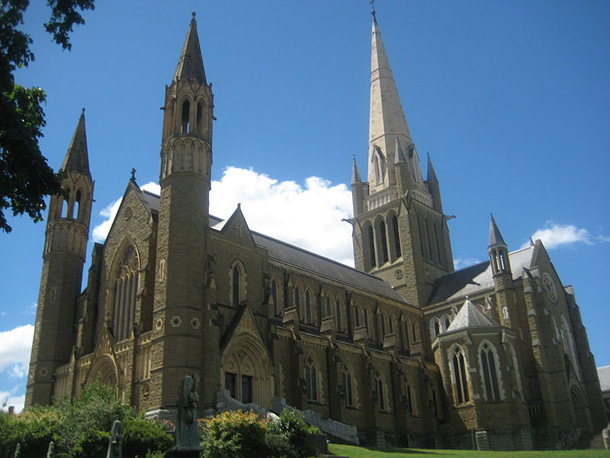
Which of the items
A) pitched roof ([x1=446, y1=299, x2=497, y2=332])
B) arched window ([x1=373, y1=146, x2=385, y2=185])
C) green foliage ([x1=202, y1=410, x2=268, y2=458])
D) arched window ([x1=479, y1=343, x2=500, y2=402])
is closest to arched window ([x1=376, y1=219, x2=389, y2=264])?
arched window ([x1=373, y1=146, x2=385, y2=185])

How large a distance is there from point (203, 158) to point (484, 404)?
2529 centimetres

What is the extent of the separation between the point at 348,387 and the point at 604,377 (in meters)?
40.5

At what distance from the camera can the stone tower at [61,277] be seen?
128 ft

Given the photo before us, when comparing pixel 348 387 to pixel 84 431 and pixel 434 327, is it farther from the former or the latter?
pixel 84 431

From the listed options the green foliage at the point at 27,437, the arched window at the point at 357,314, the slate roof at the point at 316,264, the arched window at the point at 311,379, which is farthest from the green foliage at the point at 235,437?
the arched window at the point at 357,314

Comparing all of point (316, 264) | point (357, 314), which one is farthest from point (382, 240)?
→ point (357, 314)

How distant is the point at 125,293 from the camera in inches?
1491

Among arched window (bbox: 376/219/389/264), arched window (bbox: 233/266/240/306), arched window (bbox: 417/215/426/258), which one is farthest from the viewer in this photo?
arched window (bbox: 376/219/389/264)

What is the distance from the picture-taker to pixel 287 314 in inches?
1544

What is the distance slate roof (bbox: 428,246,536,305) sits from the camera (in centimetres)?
5381

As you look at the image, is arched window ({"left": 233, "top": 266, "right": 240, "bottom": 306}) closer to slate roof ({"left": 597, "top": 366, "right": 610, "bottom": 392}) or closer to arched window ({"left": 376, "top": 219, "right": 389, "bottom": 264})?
arched window ({"left": 376, "top": 219, "right": 389, "bottom": 264})

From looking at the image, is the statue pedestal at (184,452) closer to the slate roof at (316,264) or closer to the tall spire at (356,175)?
the slate roof at (316,264)

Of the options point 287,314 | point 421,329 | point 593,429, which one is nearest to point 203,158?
point 287,314

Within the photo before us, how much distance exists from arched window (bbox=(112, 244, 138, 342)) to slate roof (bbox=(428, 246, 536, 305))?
28.5 m
